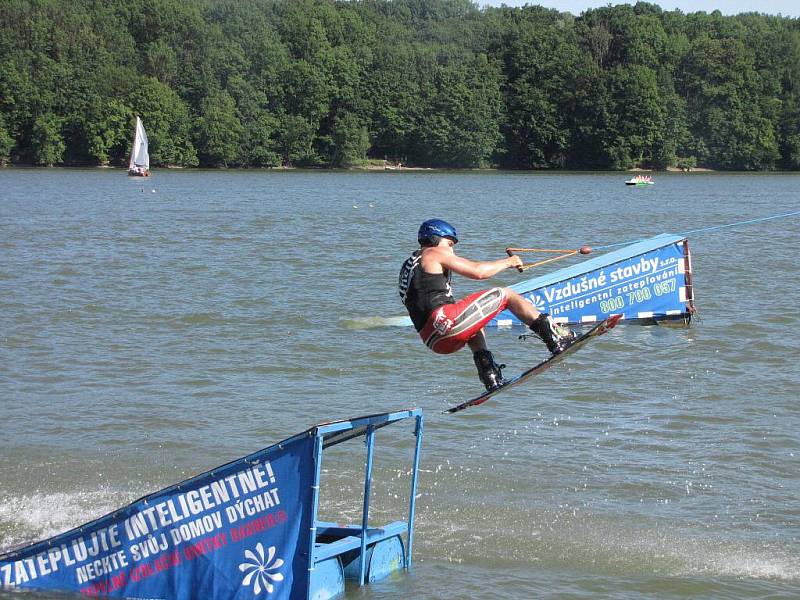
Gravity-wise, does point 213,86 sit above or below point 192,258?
above

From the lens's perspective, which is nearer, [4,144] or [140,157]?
[140,157]

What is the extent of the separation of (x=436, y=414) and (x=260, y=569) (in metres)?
8.04

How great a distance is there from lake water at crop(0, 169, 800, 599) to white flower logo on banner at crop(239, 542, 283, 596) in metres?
1.34

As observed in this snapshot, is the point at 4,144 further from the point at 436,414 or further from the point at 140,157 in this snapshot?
the point at 436,414

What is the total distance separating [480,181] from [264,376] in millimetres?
92729

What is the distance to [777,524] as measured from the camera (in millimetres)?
12344

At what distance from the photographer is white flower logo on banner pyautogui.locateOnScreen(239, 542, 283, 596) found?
9.13 m

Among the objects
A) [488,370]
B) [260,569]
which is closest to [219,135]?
[488,370]

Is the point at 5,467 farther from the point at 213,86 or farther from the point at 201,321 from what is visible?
the point at 213,86

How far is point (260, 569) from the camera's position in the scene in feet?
30.1

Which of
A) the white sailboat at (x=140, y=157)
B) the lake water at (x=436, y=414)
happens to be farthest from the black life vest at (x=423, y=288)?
the white sailboat at (x=140, y=157)

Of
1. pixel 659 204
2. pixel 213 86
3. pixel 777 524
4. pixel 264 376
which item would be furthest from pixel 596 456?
pixel 213 86

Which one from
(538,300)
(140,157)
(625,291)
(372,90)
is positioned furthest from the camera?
(372,90)

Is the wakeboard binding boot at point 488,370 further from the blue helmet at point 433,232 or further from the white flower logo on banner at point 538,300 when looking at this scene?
the white flower logo on banner at point 538,300
